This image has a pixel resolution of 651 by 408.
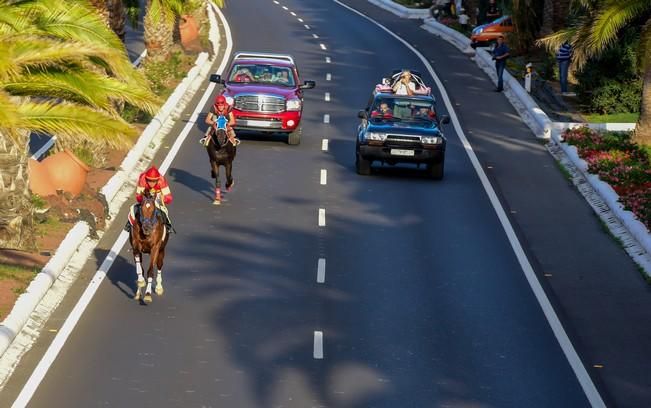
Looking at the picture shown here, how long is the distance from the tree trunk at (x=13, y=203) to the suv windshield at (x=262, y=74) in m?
13.7

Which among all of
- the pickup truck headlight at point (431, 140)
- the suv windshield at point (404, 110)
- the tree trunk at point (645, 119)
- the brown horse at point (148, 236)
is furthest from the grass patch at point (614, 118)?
the brown horse at point (148, 236)

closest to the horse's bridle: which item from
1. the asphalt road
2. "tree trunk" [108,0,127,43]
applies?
the asphalt road

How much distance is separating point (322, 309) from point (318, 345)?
1.83 meters

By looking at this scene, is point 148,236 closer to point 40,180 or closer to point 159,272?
point 159,272

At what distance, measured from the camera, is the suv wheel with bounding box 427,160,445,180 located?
102 feet

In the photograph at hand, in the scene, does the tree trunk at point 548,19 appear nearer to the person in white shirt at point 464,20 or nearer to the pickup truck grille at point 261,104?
the person in white shirt at point 464,20

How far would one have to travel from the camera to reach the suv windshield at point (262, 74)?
3631 cm

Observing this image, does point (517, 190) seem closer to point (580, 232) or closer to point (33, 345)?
point (580, 232)

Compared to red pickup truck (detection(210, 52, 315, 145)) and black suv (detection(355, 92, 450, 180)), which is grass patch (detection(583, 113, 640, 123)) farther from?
black suv (detection(355, 92, 450, 180))

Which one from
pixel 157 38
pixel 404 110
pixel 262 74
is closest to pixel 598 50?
pixel 404 110

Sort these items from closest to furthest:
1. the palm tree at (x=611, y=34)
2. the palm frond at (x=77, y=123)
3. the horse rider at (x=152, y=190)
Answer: the palm frond at (x=77, y=123) → the horse rider at (x=152, y=190) → the palm tree at (x=611, y=34)

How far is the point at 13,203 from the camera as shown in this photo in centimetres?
2286

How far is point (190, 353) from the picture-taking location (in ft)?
59.7

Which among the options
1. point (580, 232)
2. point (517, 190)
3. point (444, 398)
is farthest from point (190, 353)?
point (517, 190)
